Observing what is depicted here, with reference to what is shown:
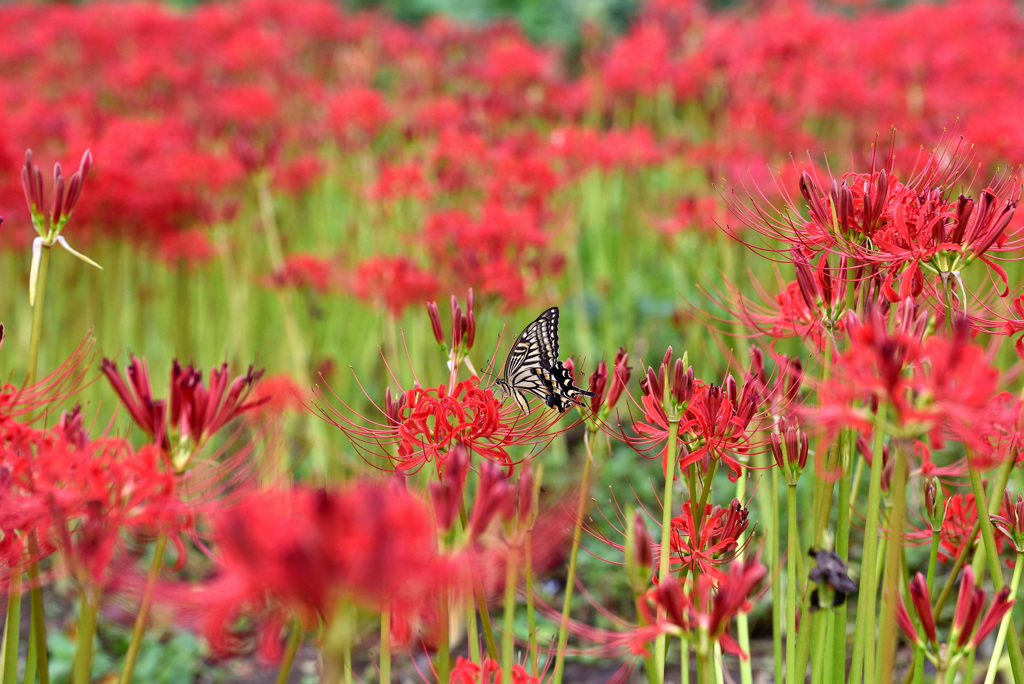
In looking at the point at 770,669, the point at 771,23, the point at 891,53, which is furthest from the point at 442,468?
the point at 891,53

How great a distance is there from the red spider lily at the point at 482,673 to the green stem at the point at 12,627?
0.63 metres

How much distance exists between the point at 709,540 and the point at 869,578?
24 cm

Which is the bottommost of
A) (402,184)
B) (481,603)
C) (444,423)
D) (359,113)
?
(481,603)

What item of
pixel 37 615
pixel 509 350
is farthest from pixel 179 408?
pixel 509 350

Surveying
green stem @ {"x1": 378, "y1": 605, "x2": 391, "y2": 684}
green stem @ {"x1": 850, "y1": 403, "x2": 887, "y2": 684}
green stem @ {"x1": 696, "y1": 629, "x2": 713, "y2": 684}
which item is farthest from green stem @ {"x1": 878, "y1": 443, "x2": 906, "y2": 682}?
green stem @ {"x1": 378, "y1": 605, "x2": 391, "y2": 684}

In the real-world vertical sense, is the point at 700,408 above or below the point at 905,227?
below

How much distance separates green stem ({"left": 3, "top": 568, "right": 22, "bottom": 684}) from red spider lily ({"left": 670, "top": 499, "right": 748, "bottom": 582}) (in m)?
0.96

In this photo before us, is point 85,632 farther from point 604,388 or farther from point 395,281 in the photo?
point 395,281

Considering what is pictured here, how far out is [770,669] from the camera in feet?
8.85

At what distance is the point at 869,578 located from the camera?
1358 mm

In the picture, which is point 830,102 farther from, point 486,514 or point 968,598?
point 486,514

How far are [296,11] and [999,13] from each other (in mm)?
4229

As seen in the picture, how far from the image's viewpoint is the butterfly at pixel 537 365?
1.83 meters

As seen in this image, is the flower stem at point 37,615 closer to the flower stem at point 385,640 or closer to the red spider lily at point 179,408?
the red spider lily at point 179,408
